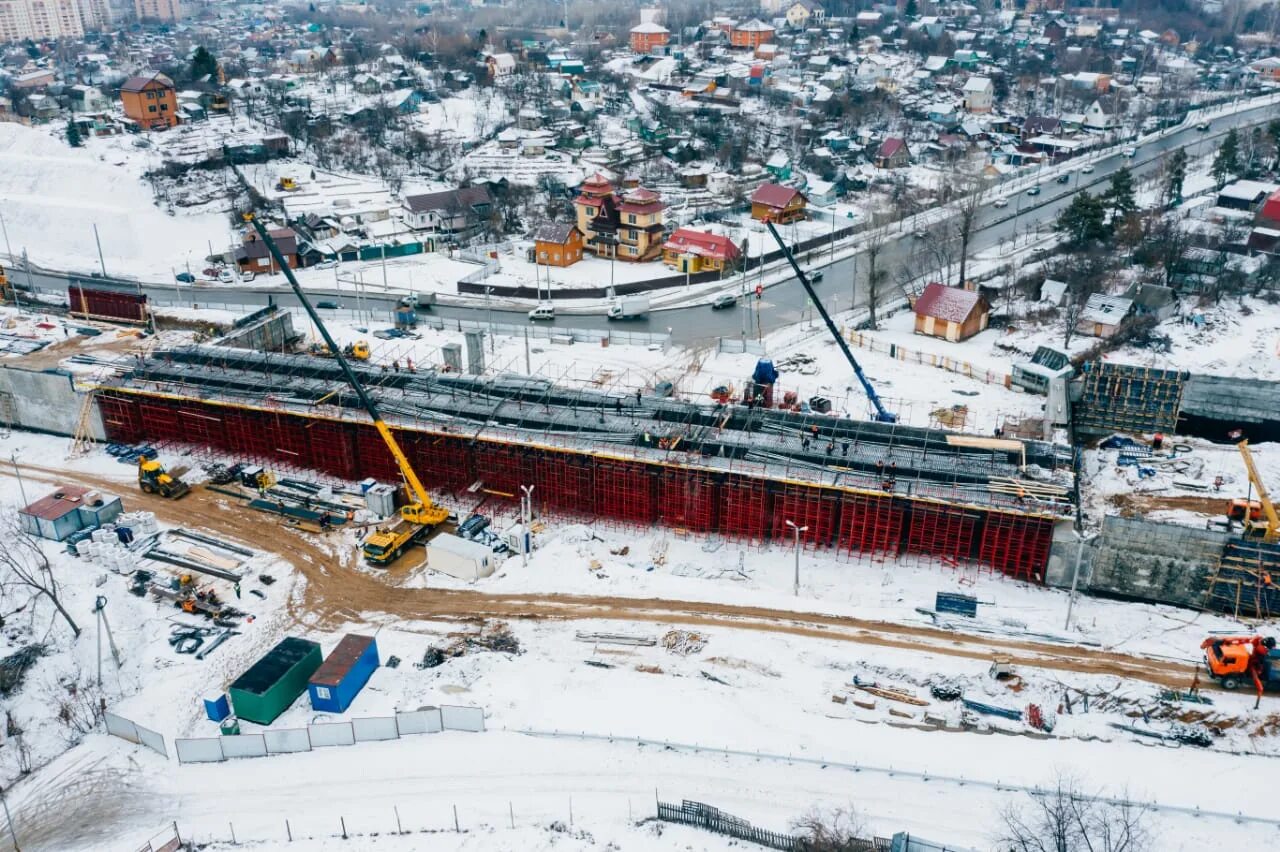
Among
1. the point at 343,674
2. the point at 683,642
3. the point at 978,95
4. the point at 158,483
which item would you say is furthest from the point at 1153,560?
the point at 978,95

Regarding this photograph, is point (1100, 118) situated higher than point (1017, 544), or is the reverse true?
point (1100, 118)

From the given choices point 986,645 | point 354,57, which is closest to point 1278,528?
point 986,645

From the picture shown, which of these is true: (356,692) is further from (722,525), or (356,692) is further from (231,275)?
(231,275)

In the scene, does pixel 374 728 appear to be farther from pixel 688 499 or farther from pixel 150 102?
pixel 150 102

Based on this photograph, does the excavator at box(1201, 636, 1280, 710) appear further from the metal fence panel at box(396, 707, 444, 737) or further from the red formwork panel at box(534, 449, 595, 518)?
the metal fence panel at box(396, 707, 444, 737)

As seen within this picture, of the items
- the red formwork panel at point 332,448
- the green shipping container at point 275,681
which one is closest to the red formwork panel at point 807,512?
the green shipping container at point 275,681

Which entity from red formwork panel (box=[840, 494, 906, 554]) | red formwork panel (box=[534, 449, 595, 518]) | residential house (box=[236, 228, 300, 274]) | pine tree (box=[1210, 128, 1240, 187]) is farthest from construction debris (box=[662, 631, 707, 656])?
pine tree (box=[1210, 128, 1240, 187])

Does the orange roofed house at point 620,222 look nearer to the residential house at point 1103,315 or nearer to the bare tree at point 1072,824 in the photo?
the residential house at point 1103,315

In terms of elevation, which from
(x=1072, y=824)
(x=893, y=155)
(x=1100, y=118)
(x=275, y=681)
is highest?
(x=1100, y=118)
